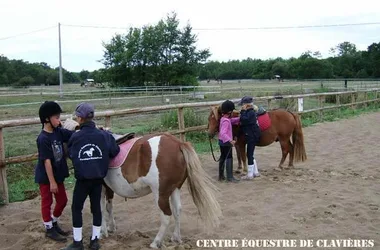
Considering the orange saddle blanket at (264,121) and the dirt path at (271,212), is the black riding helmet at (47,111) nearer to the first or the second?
the dirt path at (271,212)

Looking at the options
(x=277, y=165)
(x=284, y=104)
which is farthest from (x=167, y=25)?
(x=277, y=165)

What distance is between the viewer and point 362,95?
20250mm

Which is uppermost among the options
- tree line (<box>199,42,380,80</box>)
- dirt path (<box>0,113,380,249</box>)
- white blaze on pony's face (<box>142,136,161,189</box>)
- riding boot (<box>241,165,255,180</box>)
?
tree line (<box>199,42,380,80</box>)

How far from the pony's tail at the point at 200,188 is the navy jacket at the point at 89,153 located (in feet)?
2.43

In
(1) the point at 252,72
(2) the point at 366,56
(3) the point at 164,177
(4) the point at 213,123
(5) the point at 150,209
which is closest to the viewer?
(3) the point at 164,177

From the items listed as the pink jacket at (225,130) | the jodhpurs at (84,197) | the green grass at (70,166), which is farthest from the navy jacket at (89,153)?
the pink jacket at (225,130)

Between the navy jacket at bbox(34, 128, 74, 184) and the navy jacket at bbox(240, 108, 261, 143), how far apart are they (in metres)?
3.09

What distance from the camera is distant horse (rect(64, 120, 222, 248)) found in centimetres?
359

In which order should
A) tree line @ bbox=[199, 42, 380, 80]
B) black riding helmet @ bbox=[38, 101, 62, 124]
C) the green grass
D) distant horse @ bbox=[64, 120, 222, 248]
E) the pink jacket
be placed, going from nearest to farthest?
distant horse @ bbox=[64, 120, 222, 248] → black riding helmet @ bbox=[38, 101, 62, 124] → the green grass → the pink jacket → tree line @ bbox=[199, 42, 380, 80]

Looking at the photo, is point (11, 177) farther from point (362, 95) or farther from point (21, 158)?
point (362, 95)

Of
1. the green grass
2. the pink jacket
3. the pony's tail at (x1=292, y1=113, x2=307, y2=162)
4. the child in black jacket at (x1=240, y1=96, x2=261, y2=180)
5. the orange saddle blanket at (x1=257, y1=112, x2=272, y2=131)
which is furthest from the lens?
the pony's tail at (x1=292, y1=113, x2=307, y2=162)

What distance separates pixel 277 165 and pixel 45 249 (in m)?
4.75

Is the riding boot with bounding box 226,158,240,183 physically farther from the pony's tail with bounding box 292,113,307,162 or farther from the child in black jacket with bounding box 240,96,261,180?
the pony's tail with bounding box 292,113,307,162

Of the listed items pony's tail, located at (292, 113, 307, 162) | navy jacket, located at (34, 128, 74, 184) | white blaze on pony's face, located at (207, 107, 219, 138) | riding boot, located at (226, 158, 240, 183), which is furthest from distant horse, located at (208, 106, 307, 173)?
navy jacket, located at (34, 128, 74, 184)
